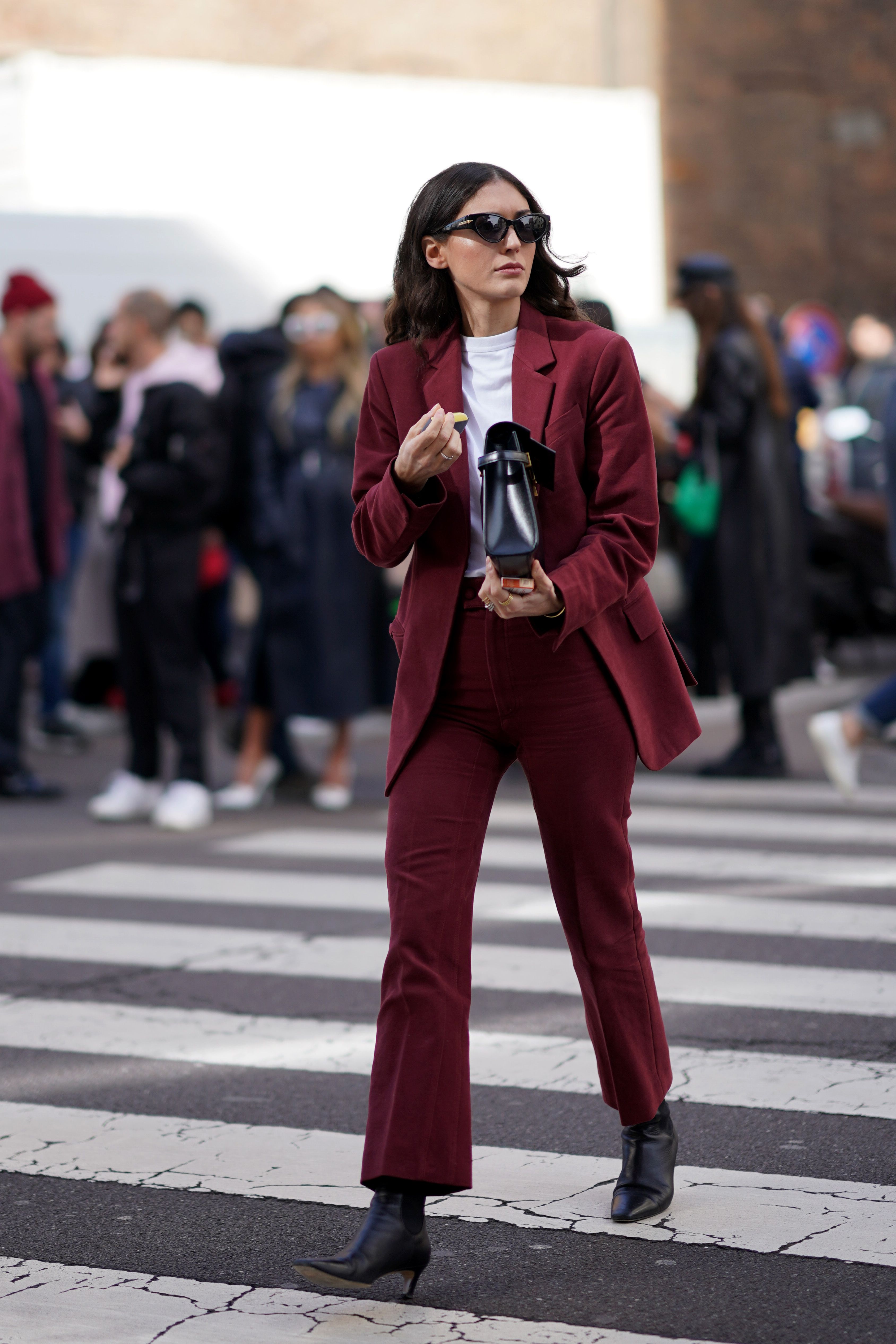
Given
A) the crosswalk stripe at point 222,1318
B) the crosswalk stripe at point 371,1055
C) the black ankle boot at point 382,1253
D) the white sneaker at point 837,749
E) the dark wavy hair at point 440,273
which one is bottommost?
the crosswalk stripe at point 222,1318

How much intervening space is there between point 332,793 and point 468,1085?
19.1ft

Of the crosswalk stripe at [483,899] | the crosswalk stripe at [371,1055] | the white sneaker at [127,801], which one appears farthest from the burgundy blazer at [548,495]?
the white sneaker at [127,801]

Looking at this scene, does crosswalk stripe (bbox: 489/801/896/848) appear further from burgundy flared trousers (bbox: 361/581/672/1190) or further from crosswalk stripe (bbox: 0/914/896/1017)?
burgundy flared trousers (bbox: 361/581/672/1190)

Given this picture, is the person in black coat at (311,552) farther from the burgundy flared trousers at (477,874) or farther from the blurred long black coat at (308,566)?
the burgundy flared trousers at (477,874)

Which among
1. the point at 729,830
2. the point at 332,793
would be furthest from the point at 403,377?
the point at 332,793

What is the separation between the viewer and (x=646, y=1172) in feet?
13.2

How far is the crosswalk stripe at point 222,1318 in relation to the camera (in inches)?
137

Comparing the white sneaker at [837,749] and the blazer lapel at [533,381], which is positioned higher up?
the blazer lapel at [533,381]

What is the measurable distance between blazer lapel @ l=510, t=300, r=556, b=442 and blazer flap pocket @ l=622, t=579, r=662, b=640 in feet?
1.18

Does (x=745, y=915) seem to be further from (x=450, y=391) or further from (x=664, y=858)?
(x=450, y=391)

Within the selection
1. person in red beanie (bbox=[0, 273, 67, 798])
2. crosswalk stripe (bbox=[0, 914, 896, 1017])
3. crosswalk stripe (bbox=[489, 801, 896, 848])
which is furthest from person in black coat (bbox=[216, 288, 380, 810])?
crosswalk stripe (bbox=[0, 914, 896, 1017])

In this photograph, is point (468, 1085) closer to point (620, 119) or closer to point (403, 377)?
point (403, 377)

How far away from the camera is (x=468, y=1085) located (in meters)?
3.71

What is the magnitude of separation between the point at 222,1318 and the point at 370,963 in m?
2.84
